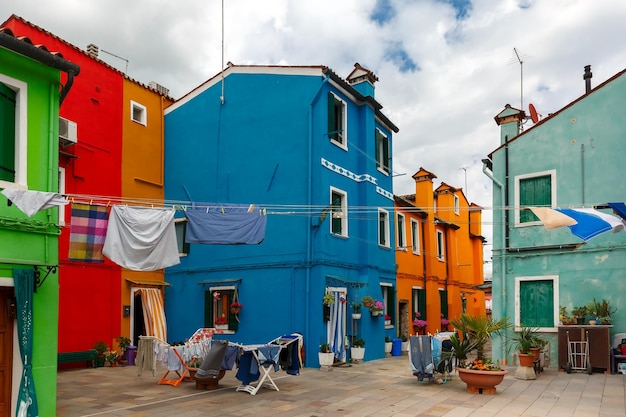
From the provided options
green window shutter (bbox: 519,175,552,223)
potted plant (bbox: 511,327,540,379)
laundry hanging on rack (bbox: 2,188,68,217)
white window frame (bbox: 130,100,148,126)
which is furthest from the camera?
white window frame (bbox: 130,100,148,126)

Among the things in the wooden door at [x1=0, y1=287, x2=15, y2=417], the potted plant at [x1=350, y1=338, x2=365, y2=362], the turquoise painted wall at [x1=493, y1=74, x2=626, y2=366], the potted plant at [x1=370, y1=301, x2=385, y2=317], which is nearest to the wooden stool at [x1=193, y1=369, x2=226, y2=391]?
the wooden door at [x1=0, y1=287, x2=15, y2=417]

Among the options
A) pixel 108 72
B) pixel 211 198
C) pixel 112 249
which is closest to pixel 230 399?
pixel 112 249

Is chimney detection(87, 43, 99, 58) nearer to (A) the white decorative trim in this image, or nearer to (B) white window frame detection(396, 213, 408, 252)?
(A) the white decorative trim

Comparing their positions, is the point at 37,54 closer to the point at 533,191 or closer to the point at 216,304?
the point at 216,304

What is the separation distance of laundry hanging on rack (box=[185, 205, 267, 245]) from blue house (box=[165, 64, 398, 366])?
12.1ft

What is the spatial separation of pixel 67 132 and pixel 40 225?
653cm

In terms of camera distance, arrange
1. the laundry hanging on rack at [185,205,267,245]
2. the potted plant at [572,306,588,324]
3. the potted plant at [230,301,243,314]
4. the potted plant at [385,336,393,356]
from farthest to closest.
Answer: the potted plant at [385,336,393,356] < the potted plant at [230,301,243,314] < the potted plant at [572,306,588,324] < the laundry hanging on rack at [185,205,267,245]

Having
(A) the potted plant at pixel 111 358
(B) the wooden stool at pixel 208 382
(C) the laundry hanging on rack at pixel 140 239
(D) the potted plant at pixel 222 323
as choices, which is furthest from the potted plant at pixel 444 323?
(C) the laundry hanging on rack at pixel 140 239

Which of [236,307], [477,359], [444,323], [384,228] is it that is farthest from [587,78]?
[236,307]

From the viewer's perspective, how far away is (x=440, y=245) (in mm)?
Result: 23938

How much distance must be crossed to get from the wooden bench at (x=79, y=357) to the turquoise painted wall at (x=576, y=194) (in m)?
10.8

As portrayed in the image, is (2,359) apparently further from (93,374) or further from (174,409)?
(93,374)

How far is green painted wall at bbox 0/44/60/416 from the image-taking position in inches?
291

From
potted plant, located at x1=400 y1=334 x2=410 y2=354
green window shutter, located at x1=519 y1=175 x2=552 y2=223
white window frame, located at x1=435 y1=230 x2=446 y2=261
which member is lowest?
potted plant, located at x1=400 y1=334 x2=410 y2=354
